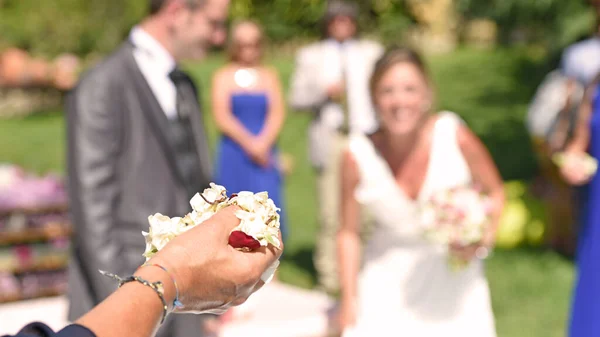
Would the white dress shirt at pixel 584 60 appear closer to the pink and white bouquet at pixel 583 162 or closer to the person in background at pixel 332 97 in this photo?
the person in background at pixel 332 97

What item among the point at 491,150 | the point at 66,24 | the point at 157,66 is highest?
the point at 157,66

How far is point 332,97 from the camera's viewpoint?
26.6 feet

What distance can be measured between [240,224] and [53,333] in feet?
1.65

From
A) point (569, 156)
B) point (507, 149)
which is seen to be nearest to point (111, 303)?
point (569, 156)

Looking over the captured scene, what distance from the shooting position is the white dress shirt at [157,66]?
12.8ft

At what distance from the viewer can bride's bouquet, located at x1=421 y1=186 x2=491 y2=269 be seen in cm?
442

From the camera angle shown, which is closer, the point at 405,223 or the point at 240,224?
the point at 240,224

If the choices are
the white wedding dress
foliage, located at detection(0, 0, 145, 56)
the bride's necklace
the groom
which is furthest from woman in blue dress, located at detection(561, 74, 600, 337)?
foliage, located at detection(0, 0, 145, 56)

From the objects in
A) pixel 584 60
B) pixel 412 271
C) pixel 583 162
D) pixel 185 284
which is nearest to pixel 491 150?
pixel 584 60

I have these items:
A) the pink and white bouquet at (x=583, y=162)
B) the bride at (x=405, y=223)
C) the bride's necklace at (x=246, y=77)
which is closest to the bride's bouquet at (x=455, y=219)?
the bride at (x=405, y=223)

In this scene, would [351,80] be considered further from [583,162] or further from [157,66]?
[157,66]

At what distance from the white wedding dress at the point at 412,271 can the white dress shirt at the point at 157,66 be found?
3.73 ft

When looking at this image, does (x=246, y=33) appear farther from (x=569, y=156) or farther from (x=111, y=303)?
(x=111, y=303)

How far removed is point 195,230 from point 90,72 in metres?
2.09
